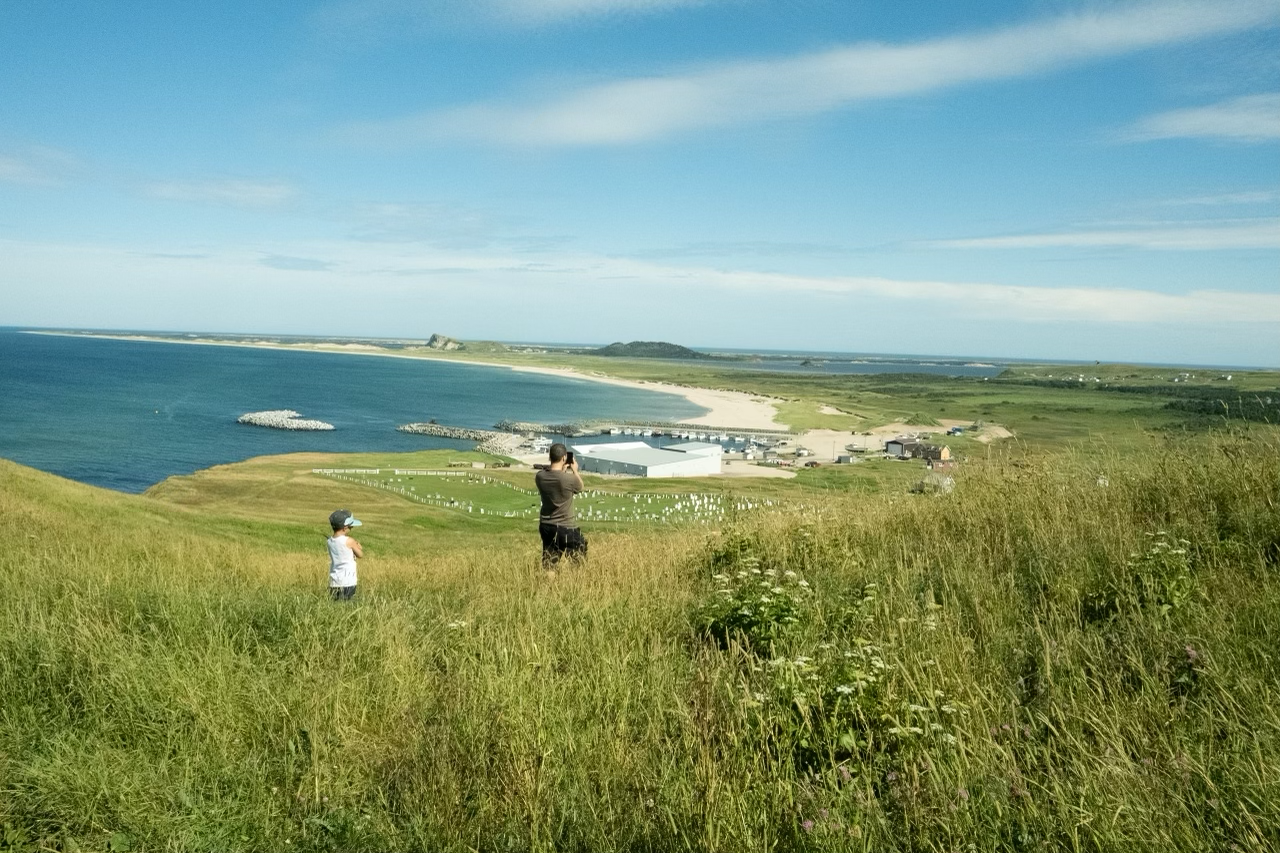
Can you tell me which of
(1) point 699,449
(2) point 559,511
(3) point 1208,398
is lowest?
(1) point 699,449

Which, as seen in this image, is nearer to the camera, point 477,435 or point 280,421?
point 280,421

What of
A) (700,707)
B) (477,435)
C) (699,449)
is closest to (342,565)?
(700,707)

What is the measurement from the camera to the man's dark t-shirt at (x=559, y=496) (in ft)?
33.7

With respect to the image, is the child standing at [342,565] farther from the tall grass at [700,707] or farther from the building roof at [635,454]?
the building roof at [635,454]

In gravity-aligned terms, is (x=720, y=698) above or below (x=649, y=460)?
above

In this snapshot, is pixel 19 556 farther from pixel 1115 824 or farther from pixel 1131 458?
pixel 1131 458

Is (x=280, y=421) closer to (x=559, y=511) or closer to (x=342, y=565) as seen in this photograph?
(x=559, y=511)

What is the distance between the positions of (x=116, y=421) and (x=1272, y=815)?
108275 mm

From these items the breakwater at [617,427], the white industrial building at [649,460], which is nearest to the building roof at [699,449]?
the white industrial building at [649,460]

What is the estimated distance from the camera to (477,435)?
101688mm

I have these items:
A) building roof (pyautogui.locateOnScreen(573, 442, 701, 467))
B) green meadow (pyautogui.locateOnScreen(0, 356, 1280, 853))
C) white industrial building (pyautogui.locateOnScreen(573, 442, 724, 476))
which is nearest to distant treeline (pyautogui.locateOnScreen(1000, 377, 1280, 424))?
green meadow (pyautogui.locateOnScreen(0, 356, 1280, 853))

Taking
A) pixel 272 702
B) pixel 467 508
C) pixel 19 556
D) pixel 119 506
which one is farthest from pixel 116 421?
pixel 272 702

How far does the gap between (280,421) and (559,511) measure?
100578 mm

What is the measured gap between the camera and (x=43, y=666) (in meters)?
5.29
